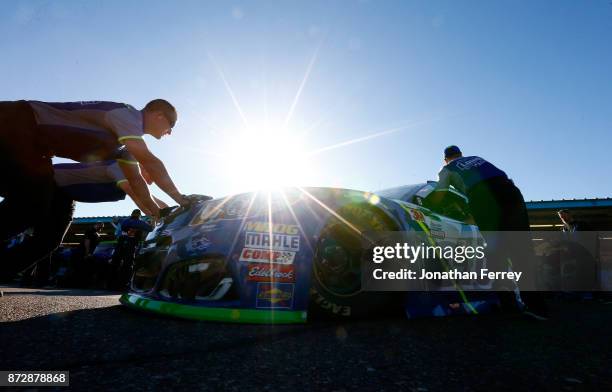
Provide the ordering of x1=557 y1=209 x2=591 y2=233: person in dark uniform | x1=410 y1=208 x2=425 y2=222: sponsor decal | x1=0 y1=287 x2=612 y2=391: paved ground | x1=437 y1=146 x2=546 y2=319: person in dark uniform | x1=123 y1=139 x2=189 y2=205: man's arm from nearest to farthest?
x1=0 y1=287 x2=612 y2=391: paved ground, x1=123 y1=139 x2=189 y2=205: man's arm, x1=410 y1=208 x2=425 y2=222: sponsor decal, x1=437 y1=146 x2=546 y2=319: person in dark uniform, x1=557 y1=209 x2=591 y2=233: person in dark uniform

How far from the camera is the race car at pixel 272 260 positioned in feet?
7.21

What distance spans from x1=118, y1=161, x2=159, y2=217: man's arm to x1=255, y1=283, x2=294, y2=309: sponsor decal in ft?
3.54

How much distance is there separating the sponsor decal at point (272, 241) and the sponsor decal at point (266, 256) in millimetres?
25

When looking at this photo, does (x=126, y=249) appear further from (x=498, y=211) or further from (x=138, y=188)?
(x=498, y=211)

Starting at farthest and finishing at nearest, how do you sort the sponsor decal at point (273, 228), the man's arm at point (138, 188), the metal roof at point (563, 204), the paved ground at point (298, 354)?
the metal roof at point (563, 204) → the man's arm at point (138, 188) → the sponsor decal at point (273, 228) → the paved ground at point (298, 354)

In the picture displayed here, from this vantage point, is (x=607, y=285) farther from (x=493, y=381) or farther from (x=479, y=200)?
(x=493, y=381)

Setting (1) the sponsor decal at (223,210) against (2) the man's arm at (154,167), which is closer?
(1) the sponsor decal at (223,210)

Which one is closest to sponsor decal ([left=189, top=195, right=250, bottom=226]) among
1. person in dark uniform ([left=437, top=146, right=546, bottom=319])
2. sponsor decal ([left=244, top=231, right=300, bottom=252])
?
sponsor decal ([left=244, top=231, right=300, bottom=252])

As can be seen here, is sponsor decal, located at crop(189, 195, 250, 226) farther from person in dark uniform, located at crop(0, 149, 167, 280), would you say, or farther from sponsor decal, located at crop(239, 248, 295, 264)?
person in dark uniform, located at crop(0, 149, 167, 280)

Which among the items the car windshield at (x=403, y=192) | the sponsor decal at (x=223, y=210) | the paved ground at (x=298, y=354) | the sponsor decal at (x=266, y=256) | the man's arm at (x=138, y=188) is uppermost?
the car windshield at (x=403, y=192)

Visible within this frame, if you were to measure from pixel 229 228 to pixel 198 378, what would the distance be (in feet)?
3.89

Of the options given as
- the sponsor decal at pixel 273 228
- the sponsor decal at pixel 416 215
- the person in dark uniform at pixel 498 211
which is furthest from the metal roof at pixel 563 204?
the sponsor decal at pixel 273 228

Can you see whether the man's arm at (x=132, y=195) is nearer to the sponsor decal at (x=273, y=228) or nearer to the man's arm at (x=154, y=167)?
the man's arm at (x=154, y=167)

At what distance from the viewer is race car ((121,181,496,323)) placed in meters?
2.20
